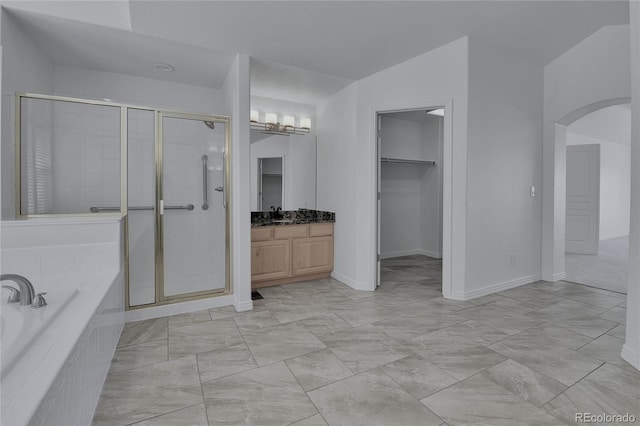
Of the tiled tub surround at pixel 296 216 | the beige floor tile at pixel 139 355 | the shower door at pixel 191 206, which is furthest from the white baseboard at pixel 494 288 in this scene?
the beige floor tile at pixel 139 355

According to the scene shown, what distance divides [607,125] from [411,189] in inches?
189

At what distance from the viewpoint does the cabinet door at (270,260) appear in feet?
12.7

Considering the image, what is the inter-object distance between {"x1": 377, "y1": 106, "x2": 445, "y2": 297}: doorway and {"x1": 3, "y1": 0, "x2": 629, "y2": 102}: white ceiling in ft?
6.38

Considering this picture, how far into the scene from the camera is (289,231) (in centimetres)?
409

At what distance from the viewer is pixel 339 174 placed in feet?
13.9

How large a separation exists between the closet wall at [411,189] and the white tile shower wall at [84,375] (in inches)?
173

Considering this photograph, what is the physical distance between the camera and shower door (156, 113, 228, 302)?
3.16 m

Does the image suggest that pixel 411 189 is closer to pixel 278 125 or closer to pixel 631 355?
pixel 278 125

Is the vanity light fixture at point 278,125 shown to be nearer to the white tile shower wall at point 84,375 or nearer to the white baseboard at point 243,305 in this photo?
the white baseboard at point 243,305

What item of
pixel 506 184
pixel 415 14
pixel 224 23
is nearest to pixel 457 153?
pixel 506 184

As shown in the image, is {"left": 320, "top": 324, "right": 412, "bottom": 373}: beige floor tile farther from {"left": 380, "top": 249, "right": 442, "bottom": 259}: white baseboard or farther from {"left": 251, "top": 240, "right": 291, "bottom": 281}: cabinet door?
{"left": 380, "top": 249, "right": 442, "bottom": 259}: white baseboard

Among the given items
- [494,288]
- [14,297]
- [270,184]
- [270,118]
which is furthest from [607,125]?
[14,297]

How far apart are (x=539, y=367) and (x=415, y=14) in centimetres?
284

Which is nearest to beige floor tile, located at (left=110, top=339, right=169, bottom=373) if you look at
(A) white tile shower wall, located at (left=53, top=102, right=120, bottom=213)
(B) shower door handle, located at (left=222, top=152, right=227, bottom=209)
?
(A) white tile shower wall, located at (left=53, top=102, right=120, bottom=213)
